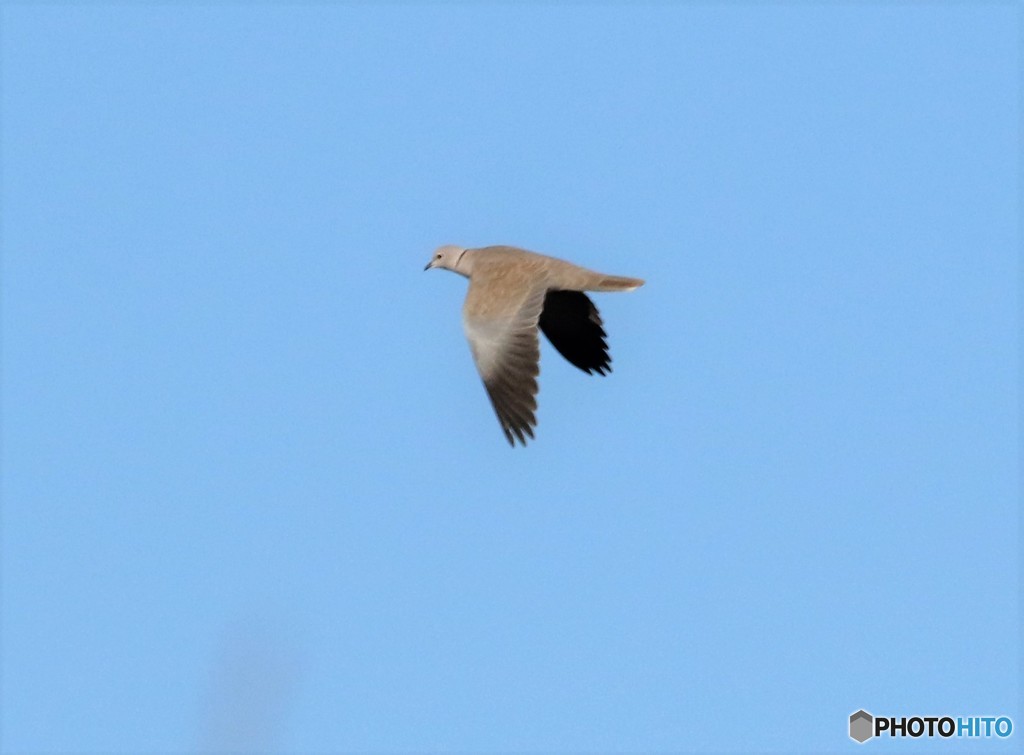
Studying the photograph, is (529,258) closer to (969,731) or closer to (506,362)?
(506,362)

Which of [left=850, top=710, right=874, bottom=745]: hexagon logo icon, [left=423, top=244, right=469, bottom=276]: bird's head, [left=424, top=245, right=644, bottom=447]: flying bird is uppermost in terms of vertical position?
[left=423, top=244, right=469, bottom=276]: bird's head

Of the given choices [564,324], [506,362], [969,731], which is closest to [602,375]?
[564,324]

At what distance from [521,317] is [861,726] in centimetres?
467

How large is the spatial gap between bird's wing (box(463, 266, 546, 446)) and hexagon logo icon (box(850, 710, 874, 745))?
170 inches

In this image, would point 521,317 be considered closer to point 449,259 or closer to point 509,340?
point 509,340

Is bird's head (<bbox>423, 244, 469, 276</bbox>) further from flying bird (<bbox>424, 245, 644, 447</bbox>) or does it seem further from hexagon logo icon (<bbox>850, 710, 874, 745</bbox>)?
hexagon logo icon (<bbox>850, 710, 874, 745</bbox>)

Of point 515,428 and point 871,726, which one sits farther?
point 871,726

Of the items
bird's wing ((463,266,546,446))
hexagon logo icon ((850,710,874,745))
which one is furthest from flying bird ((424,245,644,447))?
hexagon logo icon ((850,710,874,745))

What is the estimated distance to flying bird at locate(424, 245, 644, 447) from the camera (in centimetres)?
2392

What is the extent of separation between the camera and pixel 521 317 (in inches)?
960

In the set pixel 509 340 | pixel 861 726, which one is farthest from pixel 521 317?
pixel 861 726

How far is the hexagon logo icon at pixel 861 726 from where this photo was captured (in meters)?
26.2

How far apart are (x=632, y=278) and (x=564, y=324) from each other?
1.14 m

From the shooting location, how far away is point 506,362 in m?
24.1
